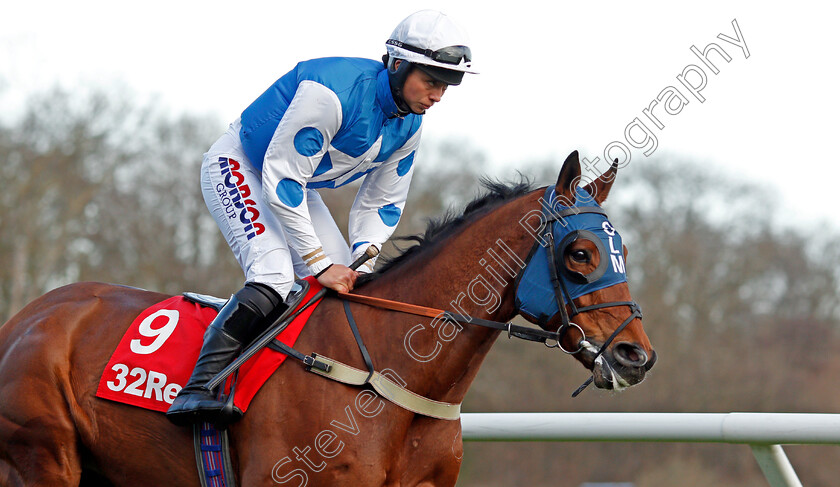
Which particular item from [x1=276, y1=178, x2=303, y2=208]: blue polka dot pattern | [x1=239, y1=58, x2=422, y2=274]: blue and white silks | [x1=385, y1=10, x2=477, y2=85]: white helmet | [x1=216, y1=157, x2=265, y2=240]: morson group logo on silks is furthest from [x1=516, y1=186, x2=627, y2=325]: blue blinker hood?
[x1=216, y1=157, x2=265, y2=240]: morson group logo on silks

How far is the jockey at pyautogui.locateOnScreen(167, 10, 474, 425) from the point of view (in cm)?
360

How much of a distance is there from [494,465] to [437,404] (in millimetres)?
20528

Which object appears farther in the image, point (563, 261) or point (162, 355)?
point (162, 355)

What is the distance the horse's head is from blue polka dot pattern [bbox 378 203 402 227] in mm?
1023

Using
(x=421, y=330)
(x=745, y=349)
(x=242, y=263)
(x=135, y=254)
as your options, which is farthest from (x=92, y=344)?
(x=745, y=349)

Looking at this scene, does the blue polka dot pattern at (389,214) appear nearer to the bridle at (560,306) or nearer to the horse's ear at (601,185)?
the bridle at (560,306)

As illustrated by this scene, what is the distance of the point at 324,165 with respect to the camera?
13.0 feet

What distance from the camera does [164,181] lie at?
941 inches

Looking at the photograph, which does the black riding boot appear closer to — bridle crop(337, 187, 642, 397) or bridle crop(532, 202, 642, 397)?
bridle crop(337, 187, 642, 397)

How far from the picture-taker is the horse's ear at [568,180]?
348 centimetres

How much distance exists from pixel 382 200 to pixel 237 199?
79 cm

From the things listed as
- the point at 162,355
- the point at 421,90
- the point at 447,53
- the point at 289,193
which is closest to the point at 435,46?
the point at 447,53

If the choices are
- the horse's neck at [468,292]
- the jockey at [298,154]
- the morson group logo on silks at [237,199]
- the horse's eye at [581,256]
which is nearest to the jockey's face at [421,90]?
the jockey at [298,154]

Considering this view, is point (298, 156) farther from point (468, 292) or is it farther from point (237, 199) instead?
point (468, 292)
